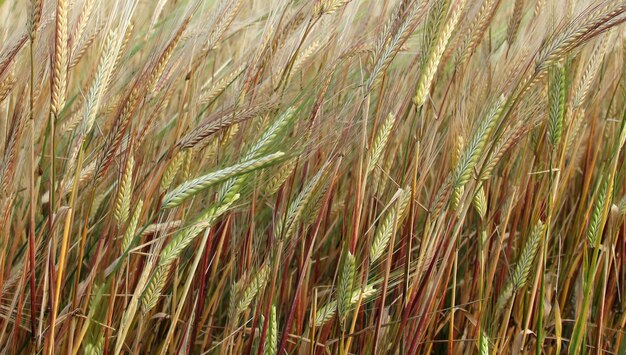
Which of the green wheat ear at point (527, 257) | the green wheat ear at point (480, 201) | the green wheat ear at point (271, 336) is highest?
the green wheat ear at point (480, 201)

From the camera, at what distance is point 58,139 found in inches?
58.4

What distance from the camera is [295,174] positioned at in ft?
4.00

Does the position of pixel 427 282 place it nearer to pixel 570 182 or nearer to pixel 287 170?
pixel 287 170

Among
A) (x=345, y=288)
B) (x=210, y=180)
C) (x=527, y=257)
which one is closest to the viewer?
(x=210, y=180)

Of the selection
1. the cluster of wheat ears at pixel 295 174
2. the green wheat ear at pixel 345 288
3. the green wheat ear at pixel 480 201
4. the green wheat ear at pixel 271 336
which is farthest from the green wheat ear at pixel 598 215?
the green wheat ear at pixel 271 336

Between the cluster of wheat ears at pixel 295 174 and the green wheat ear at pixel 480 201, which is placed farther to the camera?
the green wheat ear at pixel 480 201

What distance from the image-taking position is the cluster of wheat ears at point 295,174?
984 mm

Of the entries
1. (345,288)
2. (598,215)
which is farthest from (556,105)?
(345,288)

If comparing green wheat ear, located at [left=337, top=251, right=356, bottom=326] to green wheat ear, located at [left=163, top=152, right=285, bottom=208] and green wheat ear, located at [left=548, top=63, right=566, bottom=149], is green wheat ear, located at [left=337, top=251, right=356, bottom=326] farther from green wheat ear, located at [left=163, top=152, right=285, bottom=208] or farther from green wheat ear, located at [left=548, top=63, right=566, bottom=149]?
green wheat ear, located at [left=548, top=63, right=566, bottom=149]

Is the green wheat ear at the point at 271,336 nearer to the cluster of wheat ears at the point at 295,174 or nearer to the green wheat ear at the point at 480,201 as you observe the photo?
the cluster of wheat ears at the point at 295,174

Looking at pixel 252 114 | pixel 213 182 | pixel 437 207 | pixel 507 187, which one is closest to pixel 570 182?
pixel 507 187

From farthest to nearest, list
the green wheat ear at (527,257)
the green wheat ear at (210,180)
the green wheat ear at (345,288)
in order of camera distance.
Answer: the green wheat ear at (527,257) → the green wheat ear at (345,288) → the green wheat ear at (210,180)

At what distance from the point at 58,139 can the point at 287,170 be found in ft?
2.01

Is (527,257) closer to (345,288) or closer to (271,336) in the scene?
(345,288)
